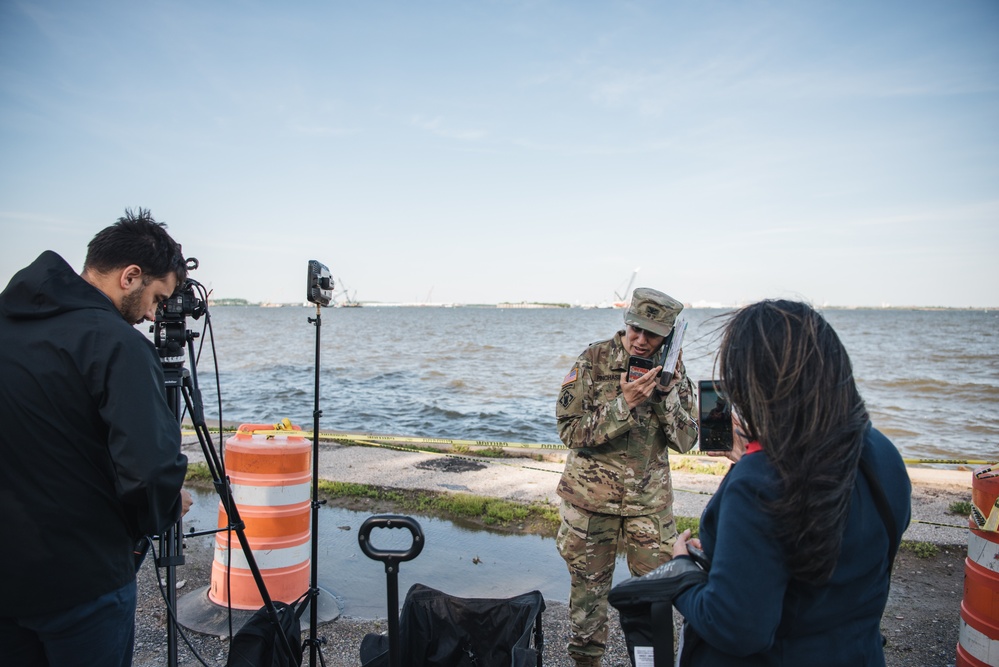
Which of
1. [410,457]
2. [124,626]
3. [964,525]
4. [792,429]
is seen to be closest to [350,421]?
[410,457]

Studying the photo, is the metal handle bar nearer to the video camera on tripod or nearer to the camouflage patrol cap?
the video camera on tripod

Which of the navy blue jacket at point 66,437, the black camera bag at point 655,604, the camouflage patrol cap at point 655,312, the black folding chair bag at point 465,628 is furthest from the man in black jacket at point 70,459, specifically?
the camouflage patrol cap at point 655,312

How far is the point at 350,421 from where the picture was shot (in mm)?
17062

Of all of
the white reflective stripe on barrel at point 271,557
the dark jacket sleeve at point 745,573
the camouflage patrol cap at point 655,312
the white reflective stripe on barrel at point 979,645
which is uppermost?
the camouflage patrol cap at point 655,312

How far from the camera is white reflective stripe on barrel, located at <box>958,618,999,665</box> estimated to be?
131 inches

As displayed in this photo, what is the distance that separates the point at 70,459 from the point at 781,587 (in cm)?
227

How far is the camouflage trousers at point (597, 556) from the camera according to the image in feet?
11.6

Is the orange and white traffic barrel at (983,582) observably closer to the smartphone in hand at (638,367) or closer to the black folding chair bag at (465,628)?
the smartphone in hand at (638,367)

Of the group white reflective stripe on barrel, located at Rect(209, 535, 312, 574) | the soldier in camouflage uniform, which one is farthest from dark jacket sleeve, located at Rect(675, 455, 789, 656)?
white reflective stripe on barrel, located at Rect(209, 535, 312, 574)

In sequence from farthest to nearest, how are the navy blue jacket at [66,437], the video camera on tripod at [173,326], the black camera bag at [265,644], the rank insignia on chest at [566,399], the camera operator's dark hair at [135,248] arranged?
the rank insignia on chest at [566,399] < the video camera on tripod at [173,326] < the black camera bag at [265,644] < the camera operator's dark hair at [135,248] < the navy blue jacket at [66,437]

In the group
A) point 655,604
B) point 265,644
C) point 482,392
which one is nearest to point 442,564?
point 265,644

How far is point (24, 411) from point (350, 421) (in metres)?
15.3

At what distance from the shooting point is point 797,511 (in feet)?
5.06

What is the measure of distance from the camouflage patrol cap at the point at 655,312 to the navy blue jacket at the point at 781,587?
1.82m
